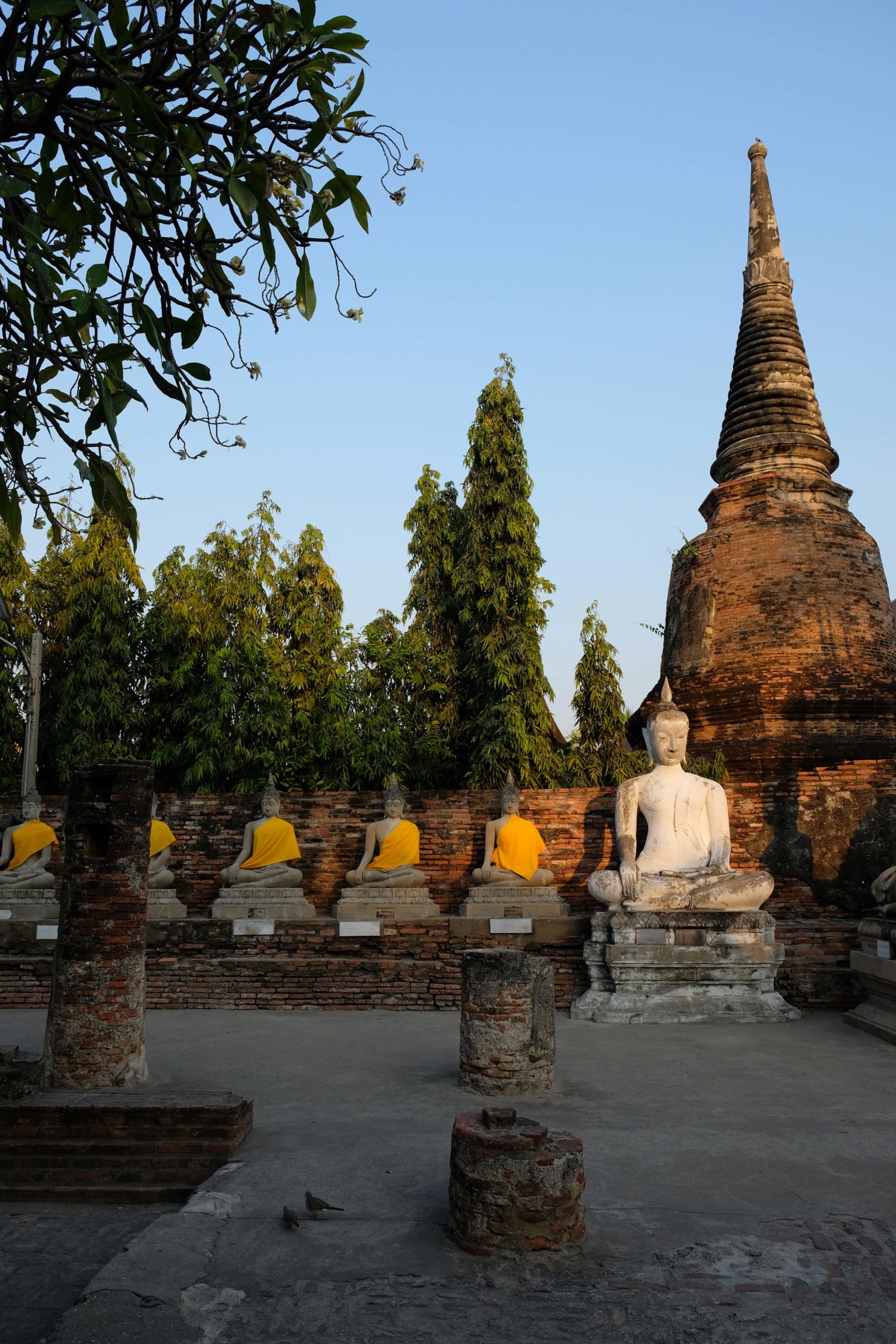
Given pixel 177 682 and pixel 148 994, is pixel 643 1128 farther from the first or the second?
pixel 177 682

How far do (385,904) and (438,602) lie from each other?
28.7 feet

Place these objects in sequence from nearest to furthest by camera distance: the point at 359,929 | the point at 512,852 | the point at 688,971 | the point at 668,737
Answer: the point at 688,971
the point at 359,929
the point at 668,737
the point at 512,852

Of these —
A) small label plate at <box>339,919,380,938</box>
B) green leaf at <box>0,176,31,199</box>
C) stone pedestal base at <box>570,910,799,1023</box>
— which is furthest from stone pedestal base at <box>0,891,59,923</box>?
green leaf at <box>0,176,31,199</box>

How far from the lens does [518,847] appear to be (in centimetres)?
1110

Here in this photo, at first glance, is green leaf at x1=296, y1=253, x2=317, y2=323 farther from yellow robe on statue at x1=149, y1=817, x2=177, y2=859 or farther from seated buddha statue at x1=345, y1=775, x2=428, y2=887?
yellow robe on statue at x1=149, y1=817, x2=177, y2=859

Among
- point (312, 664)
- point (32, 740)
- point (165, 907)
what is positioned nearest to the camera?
point (165, 907)

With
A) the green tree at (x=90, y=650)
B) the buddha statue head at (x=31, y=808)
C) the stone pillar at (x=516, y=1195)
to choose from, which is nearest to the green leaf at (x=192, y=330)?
the stone pillar at (x=516, y=1195)

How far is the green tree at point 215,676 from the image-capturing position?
16.5 meters

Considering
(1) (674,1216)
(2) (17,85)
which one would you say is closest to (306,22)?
(2) (17,85)

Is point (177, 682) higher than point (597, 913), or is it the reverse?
point (177, 682)

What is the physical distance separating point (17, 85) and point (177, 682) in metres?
13.8

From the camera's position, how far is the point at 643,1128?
205 inches

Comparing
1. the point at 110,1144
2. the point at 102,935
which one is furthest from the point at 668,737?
the point at 110,1144

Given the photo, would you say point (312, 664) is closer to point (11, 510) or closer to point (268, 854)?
point (268, 854)
